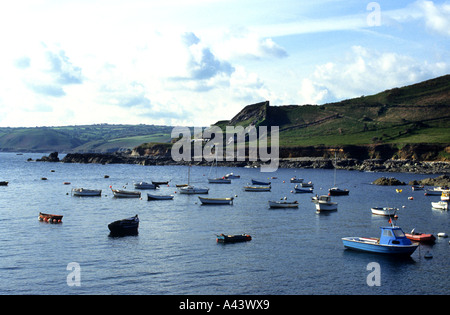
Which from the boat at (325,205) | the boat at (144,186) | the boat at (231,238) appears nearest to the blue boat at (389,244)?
the boat at (231,238)

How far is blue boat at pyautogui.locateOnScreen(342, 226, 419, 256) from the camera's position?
175ft

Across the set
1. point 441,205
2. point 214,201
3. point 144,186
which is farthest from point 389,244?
point 144,186

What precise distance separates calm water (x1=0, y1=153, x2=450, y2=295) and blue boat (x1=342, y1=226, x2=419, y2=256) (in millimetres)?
1198

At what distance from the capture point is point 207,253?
5356 cm

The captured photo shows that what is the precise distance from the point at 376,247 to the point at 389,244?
156cm

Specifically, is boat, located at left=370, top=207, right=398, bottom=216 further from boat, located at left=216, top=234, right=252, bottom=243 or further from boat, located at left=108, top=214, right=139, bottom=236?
boat, located at left=108, top=214, right=139, bottom=236

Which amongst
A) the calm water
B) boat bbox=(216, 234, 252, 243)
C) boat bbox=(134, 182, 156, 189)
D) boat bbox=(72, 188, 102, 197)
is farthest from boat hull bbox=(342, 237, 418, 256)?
boat bbox=(134, 182, 156, 189)

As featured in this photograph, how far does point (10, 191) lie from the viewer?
122 metres

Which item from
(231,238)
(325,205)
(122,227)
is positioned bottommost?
(231,238)

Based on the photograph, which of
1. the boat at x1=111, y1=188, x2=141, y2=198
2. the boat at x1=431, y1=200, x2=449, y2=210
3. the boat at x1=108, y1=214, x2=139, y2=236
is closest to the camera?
the boat at x1=108, y1=214, x2=139, y2=236

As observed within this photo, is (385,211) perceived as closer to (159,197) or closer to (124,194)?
(159,197)

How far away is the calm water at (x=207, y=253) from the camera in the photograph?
42562 millimetres
